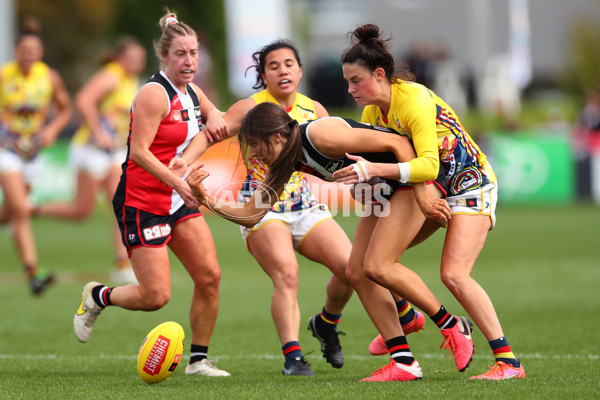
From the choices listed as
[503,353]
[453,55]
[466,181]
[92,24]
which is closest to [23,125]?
[466,181]

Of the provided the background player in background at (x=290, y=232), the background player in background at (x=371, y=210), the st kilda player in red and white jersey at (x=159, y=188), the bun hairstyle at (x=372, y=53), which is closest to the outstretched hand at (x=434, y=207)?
the background player in background at (x=371, y=210)

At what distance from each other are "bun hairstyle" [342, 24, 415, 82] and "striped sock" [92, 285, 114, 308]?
2290 millimetres

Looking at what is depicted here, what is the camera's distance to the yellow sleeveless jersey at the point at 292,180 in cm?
641

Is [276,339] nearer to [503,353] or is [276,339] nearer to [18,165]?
[503,353]

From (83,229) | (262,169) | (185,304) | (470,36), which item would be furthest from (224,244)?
(470,36)

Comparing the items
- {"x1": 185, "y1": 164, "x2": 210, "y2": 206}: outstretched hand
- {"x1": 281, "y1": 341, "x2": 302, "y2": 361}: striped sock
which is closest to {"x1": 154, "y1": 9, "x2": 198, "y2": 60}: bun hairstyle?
{"x1": 185, "y1": 164, "x2": 210, "y2": 206}: outstretched hand

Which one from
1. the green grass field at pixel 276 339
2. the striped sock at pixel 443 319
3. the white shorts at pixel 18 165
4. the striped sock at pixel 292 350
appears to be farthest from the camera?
the white shorts at pixel 18 165

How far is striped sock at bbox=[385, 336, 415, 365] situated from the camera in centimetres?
576

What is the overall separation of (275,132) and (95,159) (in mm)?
6996

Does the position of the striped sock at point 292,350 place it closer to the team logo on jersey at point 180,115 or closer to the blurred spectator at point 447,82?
the team logo on jersey at point 180,115

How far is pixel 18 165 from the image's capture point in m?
10.6

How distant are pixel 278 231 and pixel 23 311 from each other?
400 cm

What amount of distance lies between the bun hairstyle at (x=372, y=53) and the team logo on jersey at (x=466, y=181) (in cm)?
70

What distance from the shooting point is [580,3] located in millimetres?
45312
